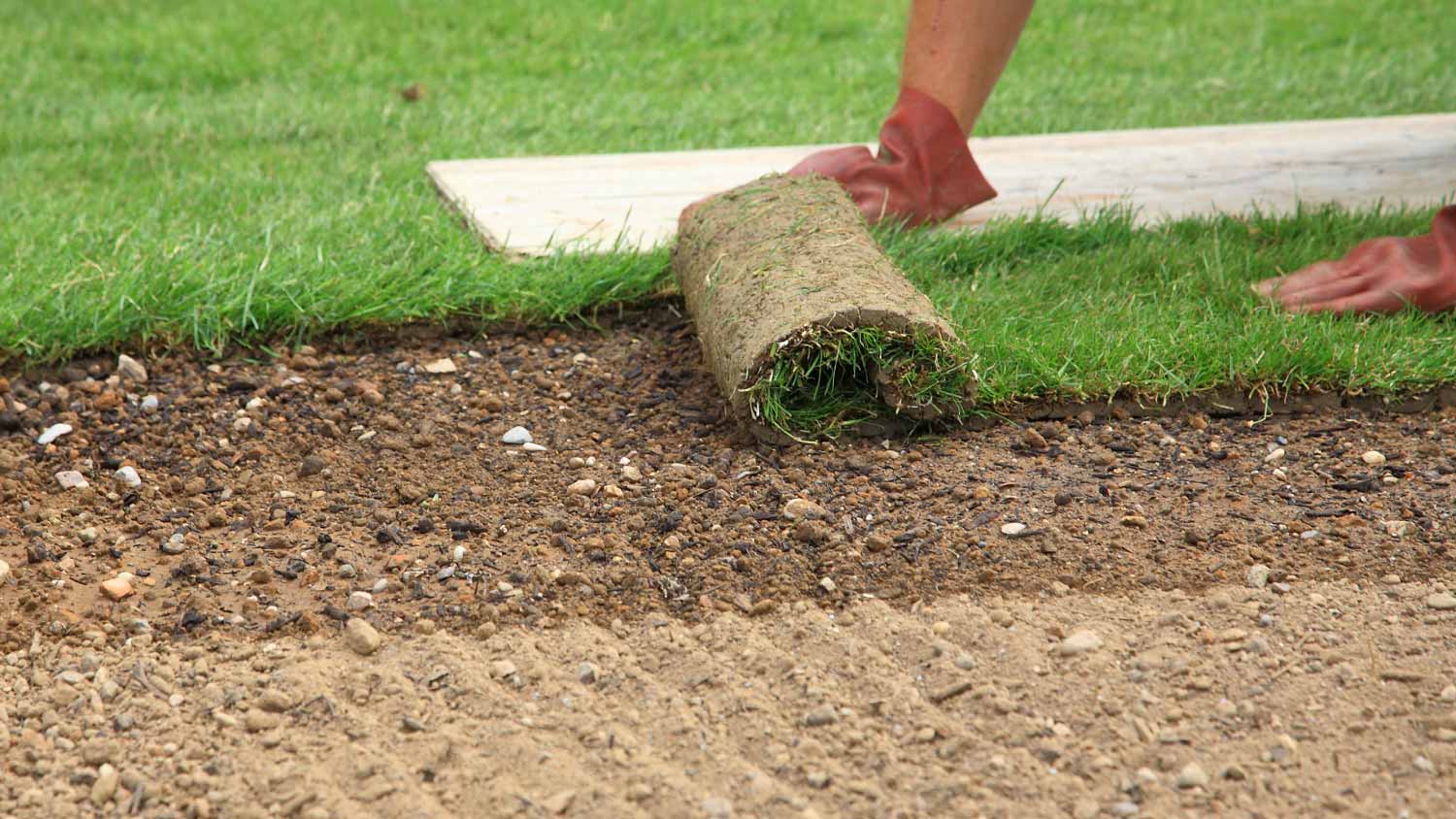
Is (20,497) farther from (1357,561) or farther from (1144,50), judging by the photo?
(1144,50)

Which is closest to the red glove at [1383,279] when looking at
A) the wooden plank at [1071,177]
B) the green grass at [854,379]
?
the wooden plank at [1071,177]

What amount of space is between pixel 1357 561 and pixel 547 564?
1223 millimetres

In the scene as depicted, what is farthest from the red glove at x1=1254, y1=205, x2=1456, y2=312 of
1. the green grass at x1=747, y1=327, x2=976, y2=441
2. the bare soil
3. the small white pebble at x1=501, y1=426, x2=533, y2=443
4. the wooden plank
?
the small white pebble at x1=501, y1=426, x2=533, y2=443

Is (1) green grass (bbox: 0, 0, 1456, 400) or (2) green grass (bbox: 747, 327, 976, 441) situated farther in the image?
Result: (1) green grass (bbox: 0, 0, 1456, 400)

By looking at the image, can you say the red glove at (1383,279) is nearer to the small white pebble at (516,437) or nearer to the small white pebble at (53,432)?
the small white pebble at (516,437)

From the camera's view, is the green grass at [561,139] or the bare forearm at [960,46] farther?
the bare forearm at [960,46]

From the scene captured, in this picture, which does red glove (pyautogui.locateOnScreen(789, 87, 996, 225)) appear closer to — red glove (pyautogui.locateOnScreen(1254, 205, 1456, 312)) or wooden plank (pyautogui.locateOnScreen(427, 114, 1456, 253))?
wooden plank (pyautogui.locateOnScreen(427, 114, 1456, 253))

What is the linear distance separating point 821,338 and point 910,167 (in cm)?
114

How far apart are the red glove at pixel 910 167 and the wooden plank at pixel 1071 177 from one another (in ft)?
0.36

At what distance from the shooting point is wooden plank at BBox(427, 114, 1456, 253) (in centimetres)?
351

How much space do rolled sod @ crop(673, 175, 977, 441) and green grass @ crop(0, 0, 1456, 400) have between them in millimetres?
221

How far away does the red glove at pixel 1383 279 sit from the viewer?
2.86 meters

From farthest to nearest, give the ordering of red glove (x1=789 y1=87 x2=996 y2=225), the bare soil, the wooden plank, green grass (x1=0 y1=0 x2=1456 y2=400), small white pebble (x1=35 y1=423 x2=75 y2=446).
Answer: the wooden plank
red glove (x1=789 y1=87 x2=996 y2=225)
green grass (x1=0 y1=0 x2=1456 y2=400)
small white pebble (x1=35 y1=423 x2=75 y2=446)
the bare soil

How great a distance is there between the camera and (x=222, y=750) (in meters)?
1.70
